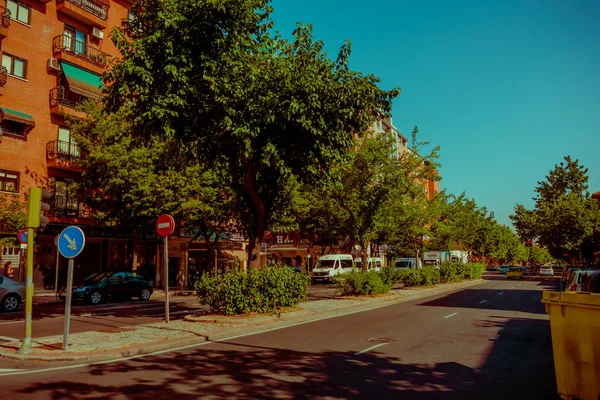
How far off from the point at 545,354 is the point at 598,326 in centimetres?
449

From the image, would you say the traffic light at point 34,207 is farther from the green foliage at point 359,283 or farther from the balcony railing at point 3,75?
the balcony railing at point 3,75

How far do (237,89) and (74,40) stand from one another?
72.5 ft

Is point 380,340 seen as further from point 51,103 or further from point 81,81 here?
point 81,81

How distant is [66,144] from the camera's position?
2752cm

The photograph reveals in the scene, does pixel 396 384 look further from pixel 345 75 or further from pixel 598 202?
pixel 598 202

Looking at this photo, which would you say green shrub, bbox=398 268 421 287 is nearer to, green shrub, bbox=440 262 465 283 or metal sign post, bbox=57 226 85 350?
green shrub, bbox=440 262 465 283

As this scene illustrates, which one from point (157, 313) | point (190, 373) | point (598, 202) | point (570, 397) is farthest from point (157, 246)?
point (598, 202)

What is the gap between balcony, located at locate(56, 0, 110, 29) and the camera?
27734 mm

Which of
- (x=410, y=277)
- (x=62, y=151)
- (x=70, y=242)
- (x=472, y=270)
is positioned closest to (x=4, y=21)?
(x=62, y=151)

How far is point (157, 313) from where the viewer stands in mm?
16266

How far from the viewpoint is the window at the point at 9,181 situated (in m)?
24.3

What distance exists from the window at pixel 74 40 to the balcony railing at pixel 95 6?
1544mm

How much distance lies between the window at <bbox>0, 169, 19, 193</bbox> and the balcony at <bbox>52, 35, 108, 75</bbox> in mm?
7654

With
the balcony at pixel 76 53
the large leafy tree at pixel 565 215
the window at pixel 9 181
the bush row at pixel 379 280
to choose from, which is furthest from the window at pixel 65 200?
the large leafy tree at pixel 565 215
